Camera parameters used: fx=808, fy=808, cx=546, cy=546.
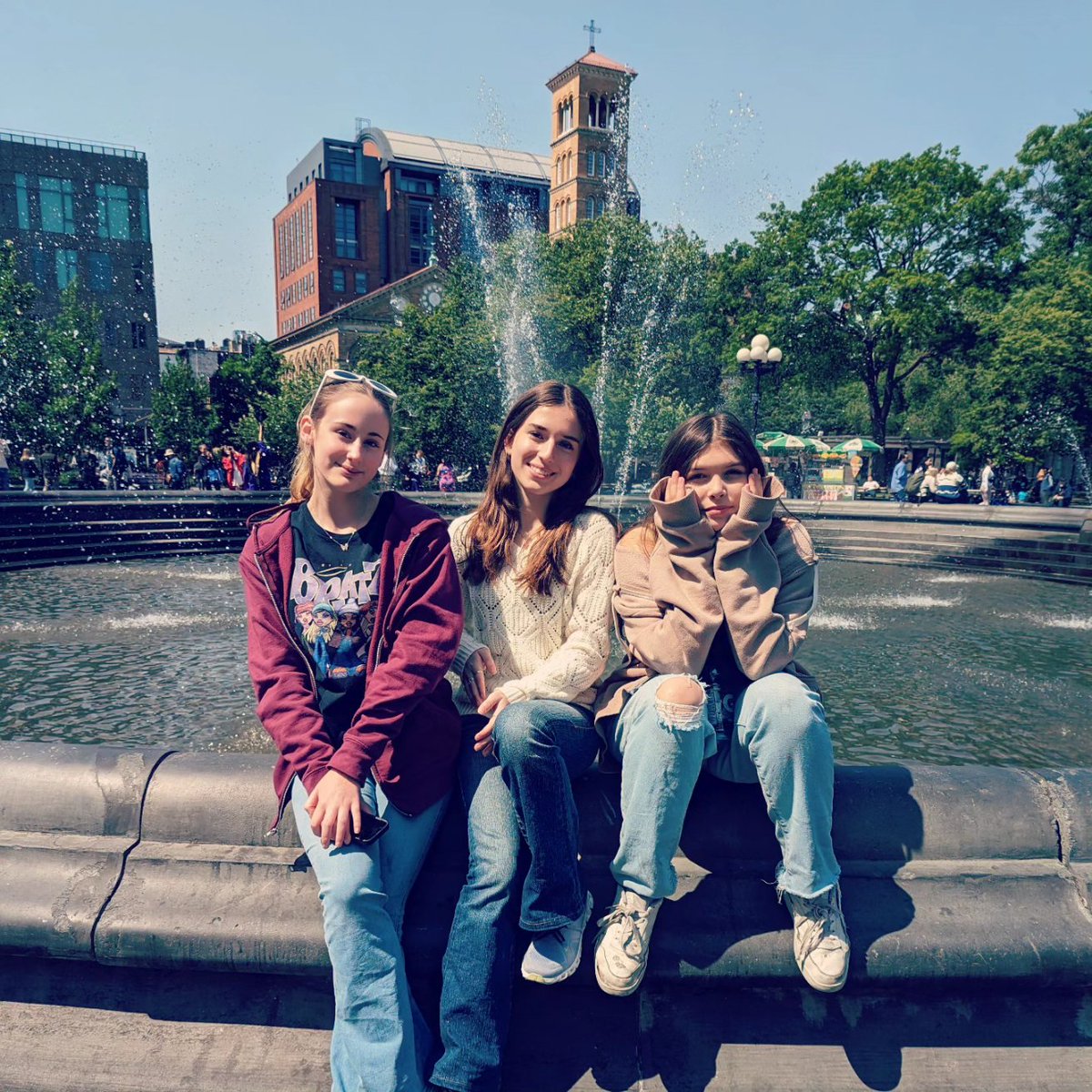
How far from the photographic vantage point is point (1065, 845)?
2436 mm

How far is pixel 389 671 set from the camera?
7.58 ft

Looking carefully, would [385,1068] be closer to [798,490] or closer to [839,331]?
[798,490]

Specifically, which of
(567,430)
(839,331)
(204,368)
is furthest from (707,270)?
(204,368)

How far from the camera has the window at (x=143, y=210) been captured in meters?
57.4

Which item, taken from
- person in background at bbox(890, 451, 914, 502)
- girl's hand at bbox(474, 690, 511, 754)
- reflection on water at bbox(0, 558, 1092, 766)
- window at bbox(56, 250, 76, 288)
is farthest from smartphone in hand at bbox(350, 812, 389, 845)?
window at bbox(56, 250, 76, 288)

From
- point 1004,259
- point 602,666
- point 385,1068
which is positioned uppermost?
point 1004,259

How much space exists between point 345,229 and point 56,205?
33469 mm

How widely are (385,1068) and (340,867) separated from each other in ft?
1.50

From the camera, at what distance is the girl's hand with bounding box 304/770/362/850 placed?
2.07 metres

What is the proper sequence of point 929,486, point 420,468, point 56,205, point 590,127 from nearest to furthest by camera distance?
point 929,486 → point 420,468 → point 56,205 → point 590,127

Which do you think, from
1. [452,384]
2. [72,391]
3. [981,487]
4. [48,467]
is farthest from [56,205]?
[981,487]

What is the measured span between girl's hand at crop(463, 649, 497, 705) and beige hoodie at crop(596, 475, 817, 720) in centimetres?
37

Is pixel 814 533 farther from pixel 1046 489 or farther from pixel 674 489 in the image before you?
pixel 1046 489

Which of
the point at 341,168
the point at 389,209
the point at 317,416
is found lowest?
the point at 317,416
